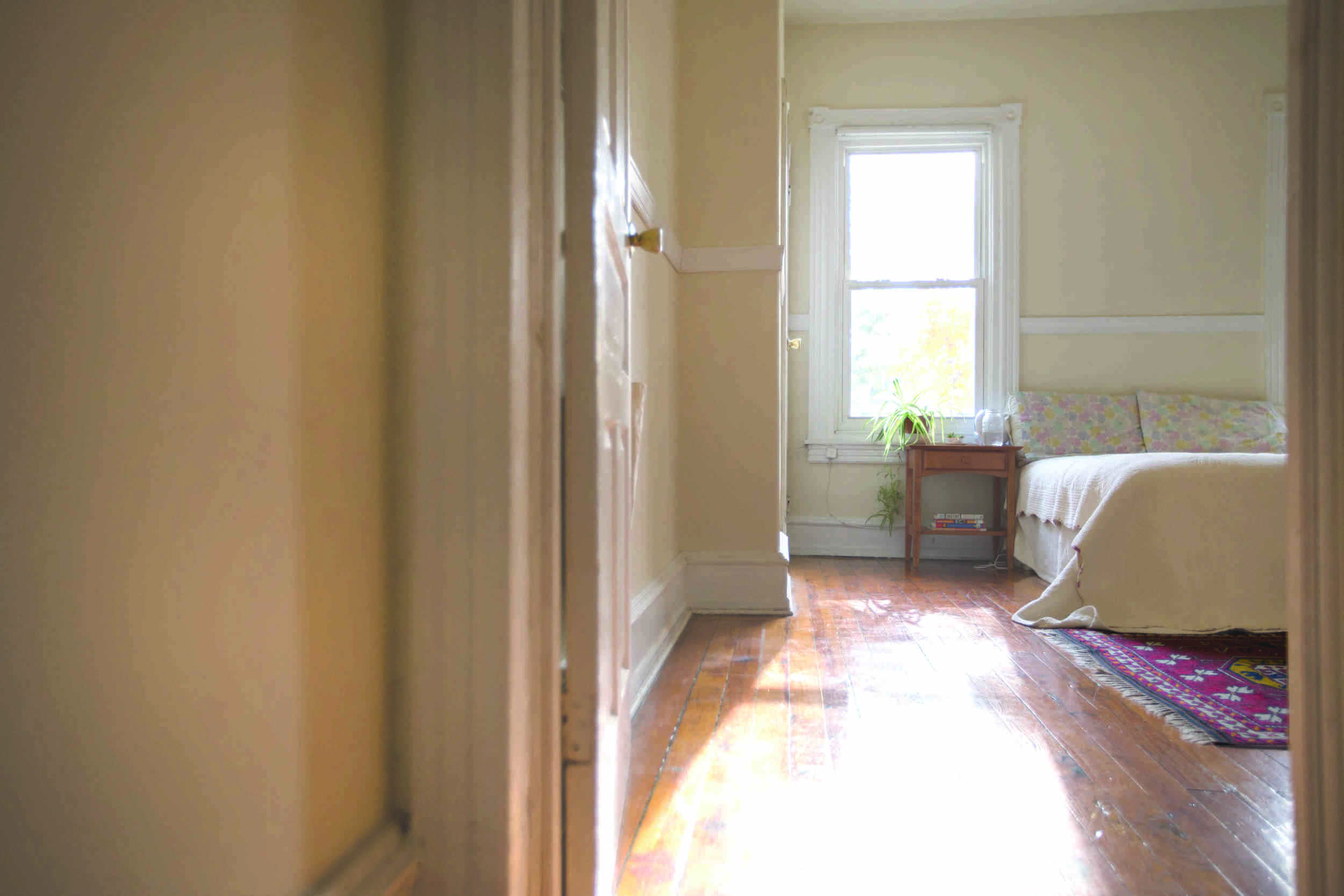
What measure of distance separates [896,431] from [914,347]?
1.80 ft

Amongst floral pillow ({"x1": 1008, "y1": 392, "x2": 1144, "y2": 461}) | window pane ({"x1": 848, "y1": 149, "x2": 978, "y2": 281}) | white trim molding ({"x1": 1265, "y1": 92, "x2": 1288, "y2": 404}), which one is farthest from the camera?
window pane ({"x1": 848, "y1": 149, "x2": 978, "y2": 281})

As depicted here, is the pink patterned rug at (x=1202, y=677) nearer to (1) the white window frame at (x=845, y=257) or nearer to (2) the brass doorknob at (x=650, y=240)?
A: (2) the brass doorknob at (x=650, y=240)

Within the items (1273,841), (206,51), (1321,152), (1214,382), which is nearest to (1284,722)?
(1273,841)

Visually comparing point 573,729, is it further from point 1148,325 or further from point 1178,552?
point 1148,325

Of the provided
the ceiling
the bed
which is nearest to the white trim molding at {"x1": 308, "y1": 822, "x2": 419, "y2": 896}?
the bed

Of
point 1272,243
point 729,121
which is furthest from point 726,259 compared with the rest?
point 1272,243

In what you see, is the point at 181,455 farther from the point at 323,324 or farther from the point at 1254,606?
the point at 1254,606

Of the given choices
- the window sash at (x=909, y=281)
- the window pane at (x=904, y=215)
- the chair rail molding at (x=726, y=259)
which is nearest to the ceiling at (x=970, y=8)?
the window sash at (x=909, y=281)

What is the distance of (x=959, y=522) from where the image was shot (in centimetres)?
455

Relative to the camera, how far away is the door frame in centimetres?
82

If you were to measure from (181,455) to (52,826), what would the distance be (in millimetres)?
229

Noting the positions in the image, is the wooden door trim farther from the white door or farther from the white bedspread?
the white bedspread

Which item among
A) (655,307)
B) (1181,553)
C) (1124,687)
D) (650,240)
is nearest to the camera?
(650,240)

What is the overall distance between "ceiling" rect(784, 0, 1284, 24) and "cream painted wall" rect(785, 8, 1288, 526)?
0.15ft
